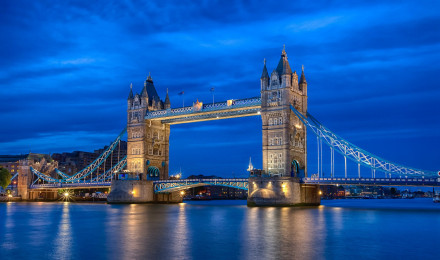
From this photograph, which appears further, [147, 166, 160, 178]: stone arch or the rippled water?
[147, 166, 160, 178]: stone arch

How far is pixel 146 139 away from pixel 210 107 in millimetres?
14889

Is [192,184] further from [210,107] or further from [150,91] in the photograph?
[150,91]

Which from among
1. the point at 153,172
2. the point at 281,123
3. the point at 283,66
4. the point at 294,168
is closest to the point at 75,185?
the point at 153,172

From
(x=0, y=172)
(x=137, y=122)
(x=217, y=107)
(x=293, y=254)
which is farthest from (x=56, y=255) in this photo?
(x=0, y=172)

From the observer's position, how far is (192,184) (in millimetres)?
72438

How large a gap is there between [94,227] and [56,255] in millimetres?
12827

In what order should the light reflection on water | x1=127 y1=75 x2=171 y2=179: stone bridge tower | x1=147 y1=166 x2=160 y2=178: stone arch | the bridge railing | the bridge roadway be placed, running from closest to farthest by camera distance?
1. the light reflection on water
2. the bridge roadway
3. the bridge railing
4. x1=127 y1=75 x2=171 y2=179: stone bridge tower
5. x1=147 y1=166 x2=160 y2=178: stone arch

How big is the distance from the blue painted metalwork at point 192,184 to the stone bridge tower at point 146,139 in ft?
10.8

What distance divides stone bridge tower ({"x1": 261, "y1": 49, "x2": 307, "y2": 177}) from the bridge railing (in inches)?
85.9

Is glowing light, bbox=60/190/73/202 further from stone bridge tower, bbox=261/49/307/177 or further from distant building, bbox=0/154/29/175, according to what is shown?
stone bridge tower, bbox=261/49/307/177

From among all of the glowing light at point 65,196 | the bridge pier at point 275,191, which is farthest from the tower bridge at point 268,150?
the glowing light at point 65,196

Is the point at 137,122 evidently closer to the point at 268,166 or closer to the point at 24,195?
the point at 268,166

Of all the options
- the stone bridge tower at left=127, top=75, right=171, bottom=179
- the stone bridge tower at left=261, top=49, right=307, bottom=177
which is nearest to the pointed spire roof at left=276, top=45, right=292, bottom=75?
the stone bridge tower at left=261, top=49, right=307, bottom=177

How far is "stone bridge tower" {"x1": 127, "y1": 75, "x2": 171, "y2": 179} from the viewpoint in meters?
78.9
